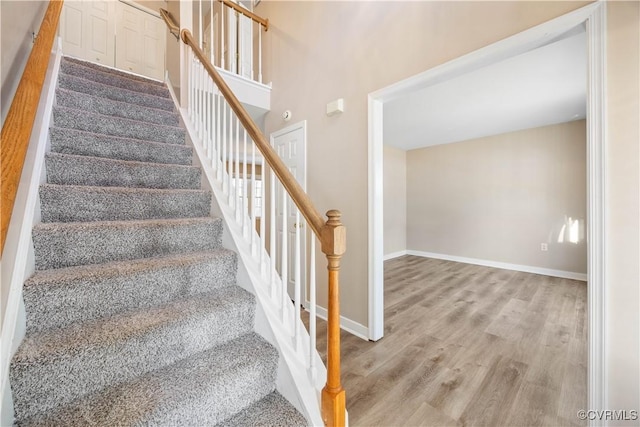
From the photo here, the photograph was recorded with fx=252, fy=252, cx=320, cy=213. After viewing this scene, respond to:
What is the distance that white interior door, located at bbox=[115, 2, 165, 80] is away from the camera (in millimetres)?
3797

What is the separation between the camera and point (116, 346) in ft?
3.15

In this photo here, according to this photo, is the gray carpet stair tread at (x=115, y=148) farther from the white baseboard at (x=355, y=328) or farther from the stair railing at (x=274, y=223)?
the white baseboard at (x=355, y=328)

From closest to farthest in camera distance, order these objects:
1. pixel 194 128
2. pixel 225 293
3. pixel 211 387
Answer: pixel 211 387 < pixel 225 293 < pixel 194 128

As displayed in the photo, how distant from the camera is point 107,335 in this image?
3.21ft

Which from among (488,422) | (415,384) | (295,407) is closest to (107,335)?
(295,407)

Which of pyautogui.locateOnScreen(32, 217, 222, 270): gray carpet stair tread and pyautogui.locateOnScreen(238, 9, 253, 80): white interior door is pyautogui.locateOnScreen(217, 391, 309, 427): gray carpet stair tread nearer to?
pyautogui.locateOnScreen(32, 217, 222, 270): gray carpet stair tread

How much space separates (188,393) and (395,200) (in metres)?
5.53

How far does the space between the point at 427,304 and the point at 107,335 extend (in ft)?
9.79

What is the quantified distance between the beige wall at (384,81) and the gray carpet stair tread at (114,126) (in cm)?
135

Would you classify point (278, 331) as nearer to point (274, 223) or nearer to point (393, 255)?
point (274, 223)

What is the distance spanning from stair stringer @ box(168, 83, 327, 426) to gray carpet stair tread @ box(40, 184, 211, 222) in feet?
0.53

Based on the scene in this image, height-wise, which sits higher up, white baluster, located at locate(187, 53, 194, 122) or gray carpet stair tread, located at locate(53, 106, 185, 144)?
white baluster, located at locate(187, 53, 194, 122)

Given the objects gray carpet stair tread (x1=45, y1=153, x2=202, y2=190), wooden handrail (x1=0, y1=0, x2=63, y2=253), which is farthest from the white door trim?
gray carpet stair tread (x1=45, y1=153, x2=202, y2=190)

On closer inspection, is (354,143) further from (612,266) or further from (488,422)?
(488,422)
